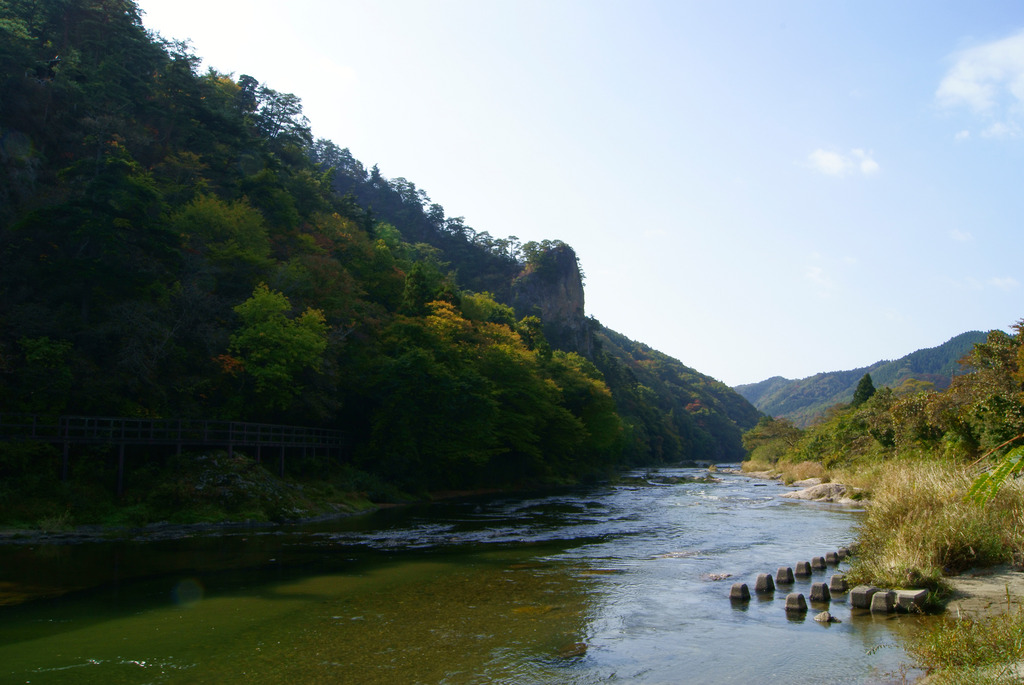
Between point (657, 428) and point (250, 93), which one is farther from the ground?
point (250, 93)

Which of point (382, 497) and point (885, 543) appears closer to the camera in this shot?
point (885, 543)

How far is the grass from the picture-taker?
7848 millimetres

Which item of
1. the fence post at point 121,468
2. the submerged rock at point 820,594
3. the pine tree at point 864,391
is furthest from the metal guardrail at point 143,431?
the pine tree at point 864,391

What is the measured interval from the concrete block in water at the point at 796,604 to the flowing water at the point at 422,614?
0.97 ft

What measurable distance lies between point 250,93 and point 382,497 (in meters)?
84.9

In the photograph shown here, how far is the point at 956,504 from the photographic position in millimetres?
16531

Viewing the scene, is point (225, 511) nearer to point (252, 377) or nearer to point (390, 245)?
point (252, 377)

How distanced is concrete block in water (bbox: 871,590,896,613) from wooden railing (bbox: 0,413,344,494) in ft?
90.1

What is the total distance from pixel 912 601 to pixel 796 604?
214 cm

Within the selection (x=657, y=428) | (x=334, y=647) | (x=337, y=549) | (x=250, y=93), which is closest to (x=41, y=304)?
(x=337, y=549)

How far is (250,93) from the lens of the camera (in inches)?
4072

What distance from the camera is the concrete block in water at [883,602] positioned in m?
13.4

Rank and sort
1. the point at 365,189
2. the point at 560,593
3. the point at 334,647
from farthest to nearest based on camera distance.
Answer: the point at 365,189
the point at 560,593
the point at 334,647

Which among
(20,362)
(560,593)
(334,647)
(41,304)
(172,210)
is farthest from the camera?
(172,210)
